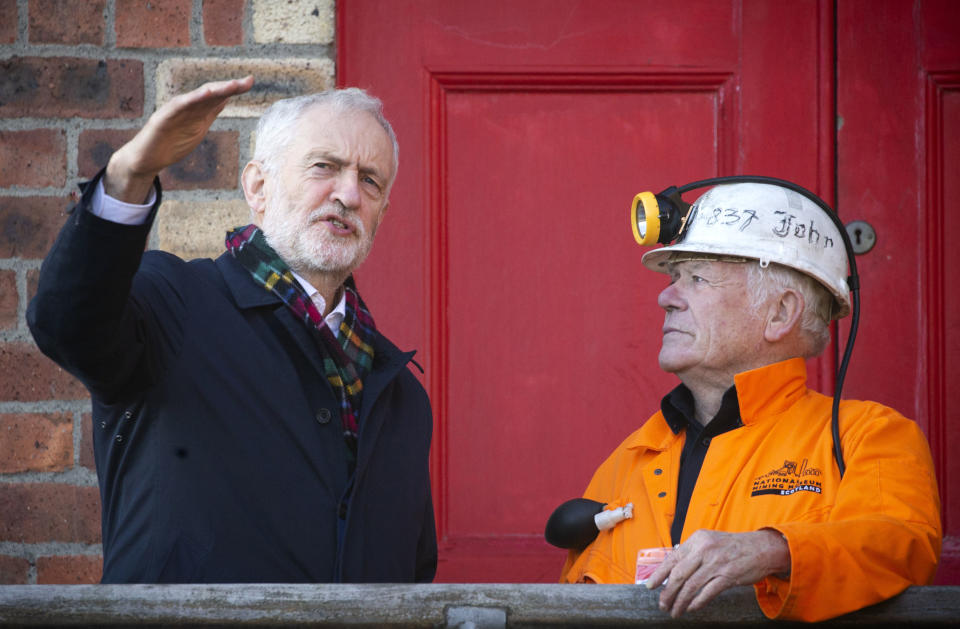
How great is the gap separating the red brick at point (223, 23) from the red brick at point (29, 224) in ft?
1.95

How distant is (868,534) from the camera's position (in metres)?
1.76

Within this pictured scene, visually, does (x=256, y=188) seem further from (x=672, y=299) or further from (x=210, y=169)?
(x=672, y=299)

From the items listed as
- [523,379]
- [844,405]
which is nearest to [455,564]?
[523,379]

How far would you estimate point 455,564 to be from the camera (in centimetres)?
290

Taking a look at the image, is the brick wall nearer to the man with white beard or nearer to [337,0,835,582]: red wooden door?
[337,0,835,582]: red wooden door

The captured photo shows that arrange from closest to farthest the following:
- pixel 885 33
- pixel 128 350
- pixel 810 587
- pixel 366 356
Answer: pixel 810 587, pixel 128 350, pixel 366 356, pixel 885 33

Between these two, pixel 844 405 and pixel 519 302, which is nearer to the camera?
pixel 844 405

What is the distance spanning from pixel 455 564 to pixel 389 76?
1376mm

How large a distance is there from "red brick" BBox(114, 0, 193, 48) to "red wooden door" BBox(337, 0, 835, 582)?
0.43m

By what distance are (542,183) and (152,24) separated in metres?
1.14

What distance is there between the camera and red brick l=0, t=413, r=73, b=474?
108 inches

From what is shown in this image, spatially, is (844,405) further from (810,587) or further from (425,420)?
(425,420)

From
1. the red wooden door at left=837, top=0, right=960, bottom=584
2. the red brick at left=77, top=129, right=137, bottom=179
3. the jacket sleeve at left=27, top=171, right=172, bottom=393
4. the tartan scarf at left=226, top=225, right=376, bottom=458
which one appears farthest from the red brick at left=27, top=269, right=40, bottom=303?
the red wooden door at left=837, top=0, right=960, bottom=584

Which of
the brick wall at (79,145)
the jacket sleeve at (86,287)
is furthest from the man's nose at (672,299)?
the jacket sleeve at (86,287)
